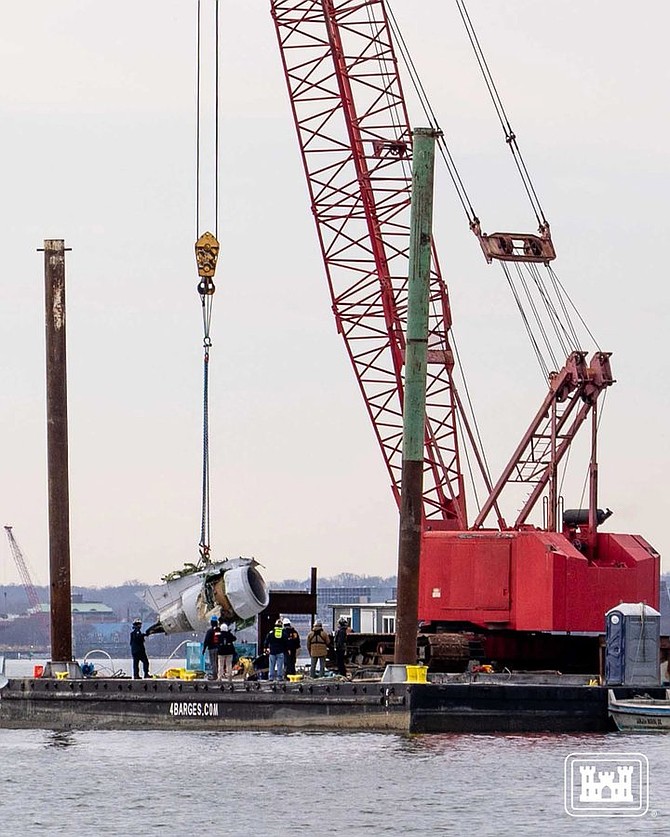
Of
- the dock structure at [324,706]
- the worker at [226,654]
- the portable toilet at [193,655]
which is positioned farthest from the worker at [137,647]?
the portable toilet at [193,655]

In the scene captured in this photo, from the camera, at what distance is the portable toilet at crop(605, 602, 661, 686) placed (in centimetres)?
4294

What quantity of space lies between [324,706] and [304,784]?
4.93 metres

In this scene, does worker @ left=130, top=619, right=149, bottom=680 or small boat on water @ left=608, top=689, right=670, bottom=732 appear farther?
worker @ left=130, top=619, right=149, bottom=680

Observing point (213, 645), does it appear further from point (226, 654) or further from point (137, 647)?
point (137, 647)

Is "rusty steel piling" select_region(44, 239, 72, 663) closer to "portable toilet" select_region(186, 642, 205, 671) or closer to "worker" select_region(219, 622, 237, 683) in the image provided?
"worker" select_region(219, 622, 237, 683)

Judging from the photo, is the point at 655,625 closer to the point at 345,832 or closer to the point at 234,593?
the point at 234,593

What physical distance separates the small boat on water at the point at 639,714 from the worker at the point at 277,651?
6.69 metres

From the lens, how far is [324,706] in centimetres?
4150

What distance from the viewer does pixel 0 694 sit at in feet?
153

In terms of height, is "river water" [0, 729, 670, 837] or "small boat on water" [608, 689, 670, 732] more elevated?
"small boat on water" [608, 689, 670, 732]

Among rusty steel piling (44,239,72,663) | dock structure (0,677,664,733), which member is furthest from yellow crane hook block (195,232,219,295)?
dock structure (0,677,664,733)

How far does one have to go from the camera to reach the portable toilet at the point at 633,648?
42.9 metres

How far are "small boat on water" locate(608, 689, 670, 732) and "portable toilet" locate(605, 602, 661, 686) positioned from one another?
775 mm

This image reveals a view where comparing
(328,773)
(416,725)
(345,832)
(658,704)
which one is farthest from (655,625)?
(345,832)
